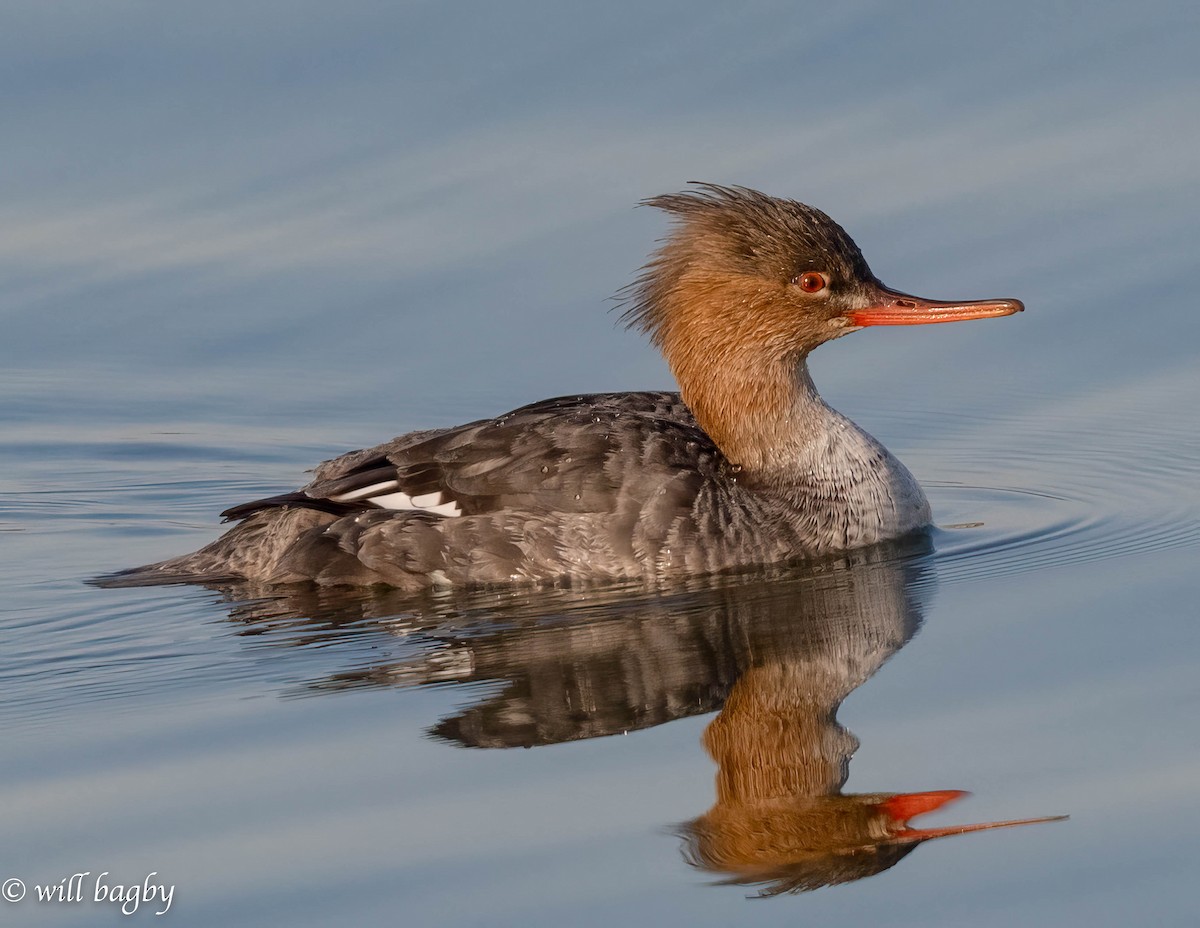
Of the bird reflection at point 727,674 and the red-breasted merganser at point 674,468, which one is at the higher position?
the red-breasted merganser at point 674,468

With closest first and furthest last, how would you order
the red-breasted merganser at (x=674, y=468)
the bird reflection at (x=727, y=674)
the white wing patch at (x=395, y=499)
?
the bird reflection at (x=727, y=674) < the red-breasted merganser at (x=674, y=468) < the white wing patch at (x=395, y=499)

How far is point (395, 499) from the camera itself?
10.3m

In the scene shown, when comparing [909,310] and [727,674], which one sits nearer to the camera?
[727,674]

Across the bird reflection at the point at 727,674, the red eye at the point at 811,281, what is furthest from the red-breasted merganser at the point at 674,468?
the bird reflection at the point at 727,674

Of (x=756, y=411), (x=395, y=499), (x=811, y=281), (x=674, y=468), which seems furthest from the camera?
(x=756, y=411)

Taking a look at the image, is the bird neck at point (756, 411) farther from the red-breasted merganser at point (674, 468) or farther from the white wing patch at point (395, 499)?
the white wing patch at point (395, 499)

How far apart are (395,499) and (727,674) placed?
262 centimetres

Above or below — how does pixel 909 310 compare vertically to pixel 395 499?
above

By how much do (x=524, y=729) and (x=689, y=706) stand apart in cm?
71

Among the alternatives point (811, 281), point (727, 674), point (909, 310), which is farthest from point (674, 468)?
point (727, 674)

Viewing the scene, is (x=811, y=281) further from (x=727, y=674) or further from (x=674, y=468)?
(x=727, y=674)

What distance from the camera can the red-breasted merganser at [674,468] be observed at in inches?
394

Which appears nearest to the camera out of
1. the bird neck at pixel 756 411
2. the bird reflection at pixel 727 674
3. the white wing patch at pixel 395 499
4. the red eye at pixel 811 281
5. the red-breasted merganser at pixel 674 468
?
the bird reflection at pixel 727 674

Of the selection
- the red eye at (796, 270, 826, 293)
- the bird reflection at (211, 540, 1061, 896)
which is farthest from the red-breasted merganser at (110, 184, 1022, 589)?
the bird reflection at (211, 540, 1061, 896)
